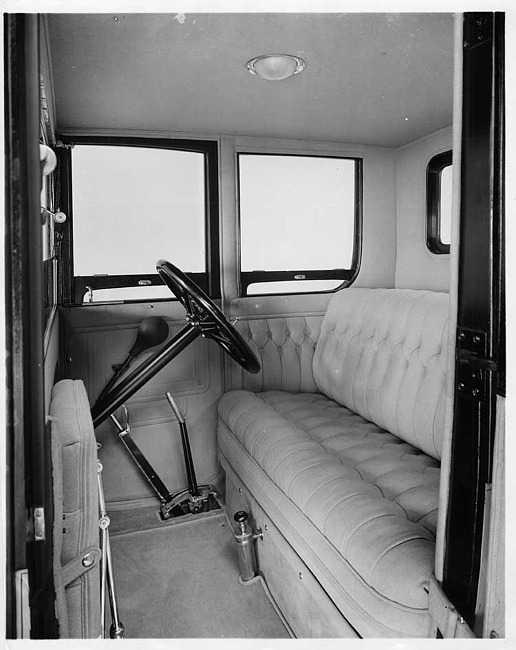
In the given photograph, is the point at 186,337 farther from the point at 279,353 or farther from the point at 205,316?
the point at 279,353

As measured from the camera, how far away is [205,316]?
1998 millimetres

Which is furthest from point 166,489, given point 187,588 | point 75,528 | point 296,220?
point 75,528

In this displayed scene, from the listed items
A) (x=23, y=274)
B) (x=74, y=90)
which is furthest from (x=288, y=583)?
(x=74, y=90)

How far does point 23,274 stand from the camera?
2.28 feet

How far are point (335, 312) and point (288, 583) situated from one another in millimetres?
1416

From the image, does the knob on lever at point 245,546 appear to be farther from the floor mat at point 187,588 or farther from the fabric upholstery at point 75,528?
the fabric upholstery at point 75,528

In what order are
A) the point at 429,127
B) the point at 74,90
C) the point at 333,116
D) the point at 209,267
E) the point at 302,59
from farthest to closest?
the point at 209,267
the point at 429,127
the point at 333,116
the point at 74,90
the point at 302,59

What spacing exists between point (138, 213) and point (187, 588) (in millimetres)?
1628

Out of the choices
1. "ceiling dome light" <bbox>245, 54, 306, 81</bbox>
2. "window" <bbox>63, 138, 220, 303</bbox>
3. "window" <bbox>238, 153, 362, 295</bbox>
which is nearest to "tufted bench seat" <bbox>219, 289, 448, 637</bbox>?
"window" <bbox>238, 153, 362, 295</bbox>

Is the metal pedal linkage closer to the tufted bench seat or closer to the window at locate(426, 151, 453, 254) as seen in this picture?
the tufted bench seat

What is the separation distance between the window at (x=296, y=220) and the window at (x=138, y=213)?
0.20 metres

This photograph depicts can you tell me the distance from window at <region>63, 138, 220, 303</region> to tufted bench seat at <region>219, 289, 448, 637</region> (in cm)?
75

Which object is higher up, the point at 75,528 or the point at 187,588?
the point at 75,528
